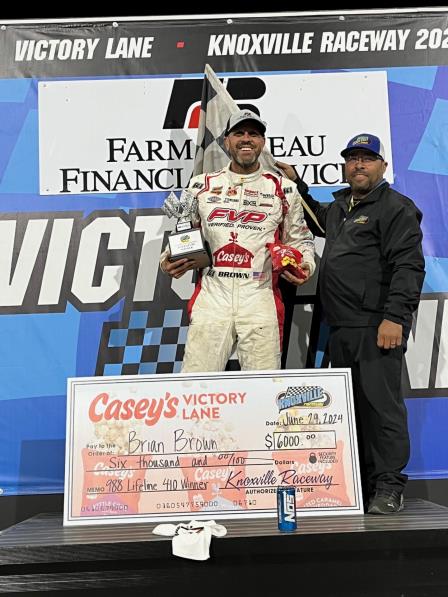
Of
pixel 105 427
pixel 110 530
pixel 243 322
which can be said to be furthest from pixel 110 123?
pixel 110 530

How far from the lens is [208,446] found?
3.06 meters

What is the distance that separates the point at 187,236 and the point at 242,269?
0.29m

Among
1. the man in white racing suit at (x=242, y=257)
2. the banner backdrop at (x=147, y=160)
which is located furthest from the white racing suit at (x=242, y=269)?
the banner backdrop at (x=147, y=160)

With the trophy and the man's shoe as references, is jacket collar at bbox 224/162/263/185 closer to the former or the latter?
the trophy

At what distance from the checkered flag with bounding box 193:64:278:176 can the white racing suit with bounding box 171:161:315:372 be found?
0.29m

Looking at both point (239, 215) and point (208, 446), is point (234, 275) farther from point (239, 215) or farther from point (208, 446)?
point (208, 446)

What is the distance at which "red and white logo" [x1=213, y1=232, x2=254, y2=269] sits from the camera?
11.2 feet

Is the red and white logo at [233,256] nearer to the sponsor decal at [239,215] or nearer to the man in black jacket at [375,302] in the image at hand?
the sponsor decal at [239,215]

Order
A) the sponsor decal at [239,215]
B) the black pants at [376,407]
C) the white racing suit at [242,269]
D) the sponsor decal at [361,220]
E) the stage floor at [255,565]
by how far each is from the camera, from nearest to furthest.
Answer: the stage floor at [255,565]
the black pants at [376,407]
the sponsor decal at [361,220]
the white racing suit at [242,269]
the sponsor decal at [239,215]

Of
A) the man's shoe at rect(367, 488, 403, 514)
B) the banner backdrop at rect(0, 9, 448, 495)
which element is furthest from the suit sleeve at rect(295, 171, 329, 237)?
the man's shoe at rect(367, 488, 403, 514)

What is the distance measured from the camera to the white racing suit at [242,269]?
11.1 ft

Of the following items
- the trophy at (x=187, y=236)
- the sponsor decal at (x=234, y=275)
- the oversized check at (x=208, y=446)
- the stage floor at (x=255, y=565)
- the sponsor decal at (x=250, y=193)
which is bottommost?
the stage floor at (x=255, y=565)

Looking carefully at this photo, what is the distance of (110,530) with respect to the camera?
9.17 feet

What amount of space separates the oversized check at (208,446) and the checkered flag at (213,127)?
4.10 feet
